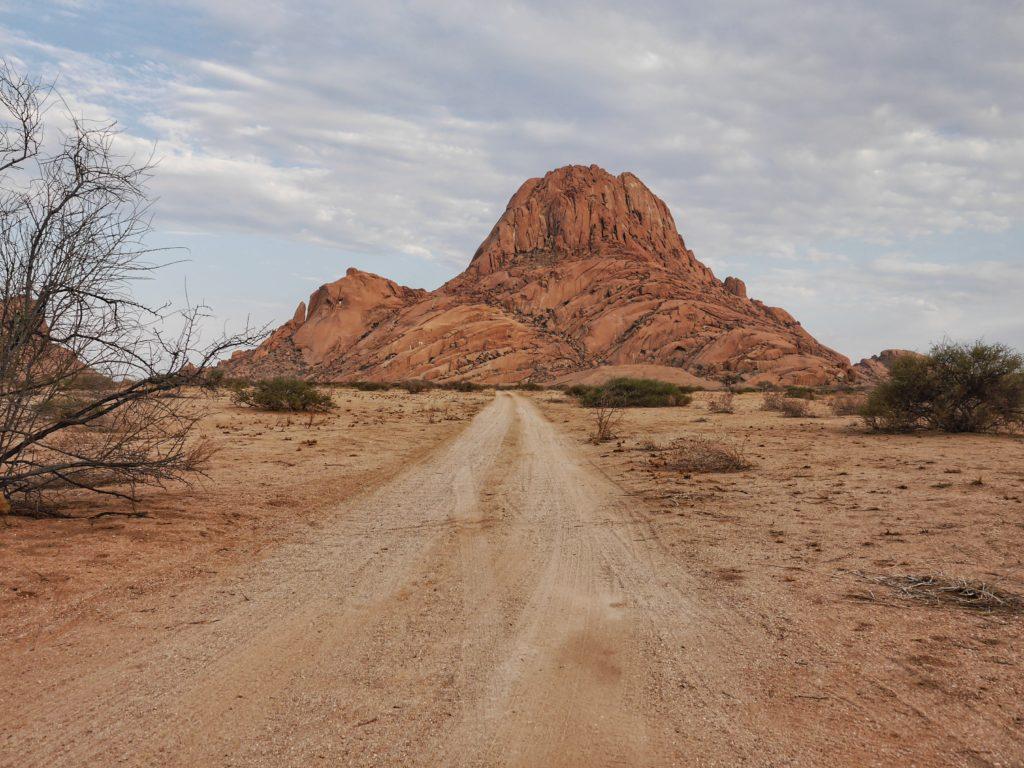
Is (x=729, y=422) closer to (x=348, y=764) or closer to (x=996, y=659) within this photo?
(x=996, y=659)

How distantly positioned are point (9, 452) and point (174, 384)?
1685 millimetres

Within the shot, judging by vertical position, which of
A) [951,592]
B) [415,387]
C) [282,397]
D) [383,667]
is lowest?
[383,667]

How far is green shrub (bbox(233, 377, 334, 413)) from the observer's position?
27766 millimetres

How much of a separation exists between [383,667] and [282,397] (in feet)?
84.8

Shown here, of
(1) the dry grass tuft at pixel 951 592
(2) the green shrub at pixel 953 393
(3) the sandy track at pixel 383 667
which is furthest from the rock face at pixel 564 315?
(1) the dry grass tuft at pixel 951 592

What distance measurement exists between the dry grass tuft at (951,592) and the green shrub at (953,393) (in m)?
14.1

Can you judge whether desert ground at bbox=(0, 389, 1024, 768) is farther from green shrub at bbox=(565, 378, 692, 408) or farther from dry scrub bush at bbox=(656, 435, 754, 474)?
green shrub at bbox=(565, 378, 692, 408)

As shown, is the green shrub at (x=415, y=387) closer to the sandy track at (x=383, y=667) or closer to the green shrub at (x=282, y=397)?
the green shrub at (x=282, y=397)

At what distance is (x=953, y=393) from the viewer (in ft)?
55.1

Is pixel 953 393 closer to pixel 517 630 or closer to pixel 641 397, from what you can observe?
pixel 517 630

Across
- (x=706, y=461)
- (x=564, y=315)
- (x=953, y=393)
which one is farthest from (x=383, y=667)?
(x=564, y=315)

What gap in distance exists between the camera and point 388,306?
122625 mm

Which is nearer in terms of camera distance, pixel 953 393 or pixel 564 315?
pixel 953 393

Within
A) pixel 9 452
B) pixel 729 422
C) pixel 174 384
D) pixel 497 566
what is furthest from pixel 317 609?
pixel 729 422
